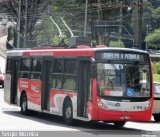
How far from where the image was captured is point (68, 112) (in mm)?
20906

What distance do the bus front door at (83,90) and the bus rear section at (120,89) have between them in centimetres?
61

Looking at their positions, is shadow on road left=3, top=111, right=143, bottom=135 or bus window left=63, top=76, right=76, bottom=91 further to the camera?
bus window left=63, top=76, right=76, bottom=91

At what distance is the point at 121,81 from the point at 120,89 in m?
0.25

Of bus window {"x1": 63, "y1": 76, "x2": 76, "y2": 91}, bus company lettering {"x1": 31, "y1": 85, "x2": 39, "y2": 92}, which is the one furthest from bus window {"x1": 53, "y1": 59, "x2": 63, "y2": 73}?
bus company lettering {"x1": 31, "y1": 85, "x2": 39, "y2": 92}

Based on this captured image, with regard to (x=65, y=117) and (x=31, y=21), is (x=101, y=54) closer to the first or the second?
(x=65, y=117)

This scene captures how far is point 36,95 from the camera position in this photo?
23781 millimetres

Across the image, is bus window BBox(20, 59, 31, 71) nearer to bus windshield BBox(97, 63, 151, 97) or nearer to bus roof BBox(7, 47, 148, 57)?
bus roof BBox(7, 47, 148, 57)

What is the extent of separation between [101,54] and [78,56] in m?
1.23

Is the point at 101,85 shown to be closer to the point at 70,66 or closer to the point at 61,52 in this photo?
the point at 70,66

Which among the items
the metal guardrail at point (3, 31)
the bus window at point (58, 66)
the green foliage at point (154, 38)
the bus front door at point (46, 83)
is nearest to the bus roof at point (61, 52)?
the bus window at point (58, 66)

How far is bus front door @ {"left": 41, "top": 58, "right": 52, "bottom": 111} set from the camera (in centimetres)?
2283

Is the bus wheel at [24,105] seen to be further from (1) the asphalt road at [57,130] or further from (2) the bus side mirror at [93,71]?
(2) the bus side mirror at [93,71]

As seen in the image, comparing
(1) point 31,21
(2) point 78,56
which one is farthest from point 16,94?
(1) point 31,21

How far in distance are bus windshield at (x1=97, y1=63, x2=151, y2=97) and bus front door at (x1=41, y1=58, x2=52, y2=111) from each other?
153 inches
